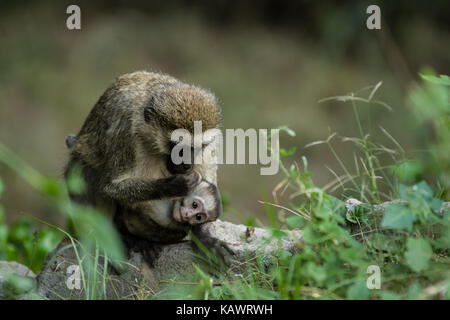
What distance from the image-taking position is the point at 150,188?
484cm

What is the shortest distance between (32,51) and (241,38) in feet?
13.5

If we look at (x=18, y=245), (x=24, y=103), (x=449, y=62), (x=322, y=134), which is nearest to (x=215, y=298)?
(x=18, y=245)

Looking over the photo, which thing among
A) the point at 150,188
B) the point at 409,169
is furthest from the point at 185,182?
the point at 409,169

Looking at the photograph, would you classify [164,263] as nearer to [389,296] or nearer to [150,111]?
[150,111]

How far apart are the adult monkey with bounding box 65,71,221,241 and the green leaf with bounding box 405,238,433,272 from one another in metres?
1.94

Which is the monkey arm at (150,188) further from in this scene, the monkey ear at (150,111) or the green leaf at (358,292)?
the green leaf at (358,292)

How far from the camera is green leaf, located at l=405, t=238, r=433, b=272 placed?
3221mm

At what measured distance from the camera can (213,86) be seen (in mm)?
11367

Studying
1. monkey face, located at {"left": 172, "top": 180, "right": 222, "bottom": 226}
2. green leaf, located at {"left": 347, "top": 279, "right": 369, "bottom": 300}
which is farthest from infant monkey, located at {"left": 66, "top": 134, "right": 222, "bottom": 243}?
green leaf, located at {"left": 347, "top": 279, "right": 369, "bottom": 300}

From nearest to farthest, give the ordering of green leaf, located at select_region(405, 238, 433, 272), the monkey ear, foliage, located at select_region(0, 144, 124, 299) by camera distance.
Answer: foliage, located at select_region(0, 144, 124, 299) < green leaf, located at select_region(405, 238, 433, 272) < the monkey ear

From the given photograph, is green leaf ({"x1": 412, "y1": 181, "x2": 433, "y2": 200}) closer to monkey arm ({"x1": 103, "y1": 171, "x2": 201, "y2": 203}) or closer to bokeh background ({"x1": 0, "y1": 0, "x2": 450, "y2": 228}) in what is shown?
monkey arm ({"x1": 103, "y1": 171, "x2": 201, "y2": 203})

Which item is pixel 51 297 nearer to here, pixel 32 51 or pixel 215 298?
pixel 215 298

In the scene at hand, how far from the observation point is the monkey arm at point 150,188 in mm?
4699

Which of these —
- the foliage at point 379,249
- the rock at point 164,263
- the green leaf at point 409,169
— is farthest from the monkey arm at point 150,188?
the green leaf at point 409,169
